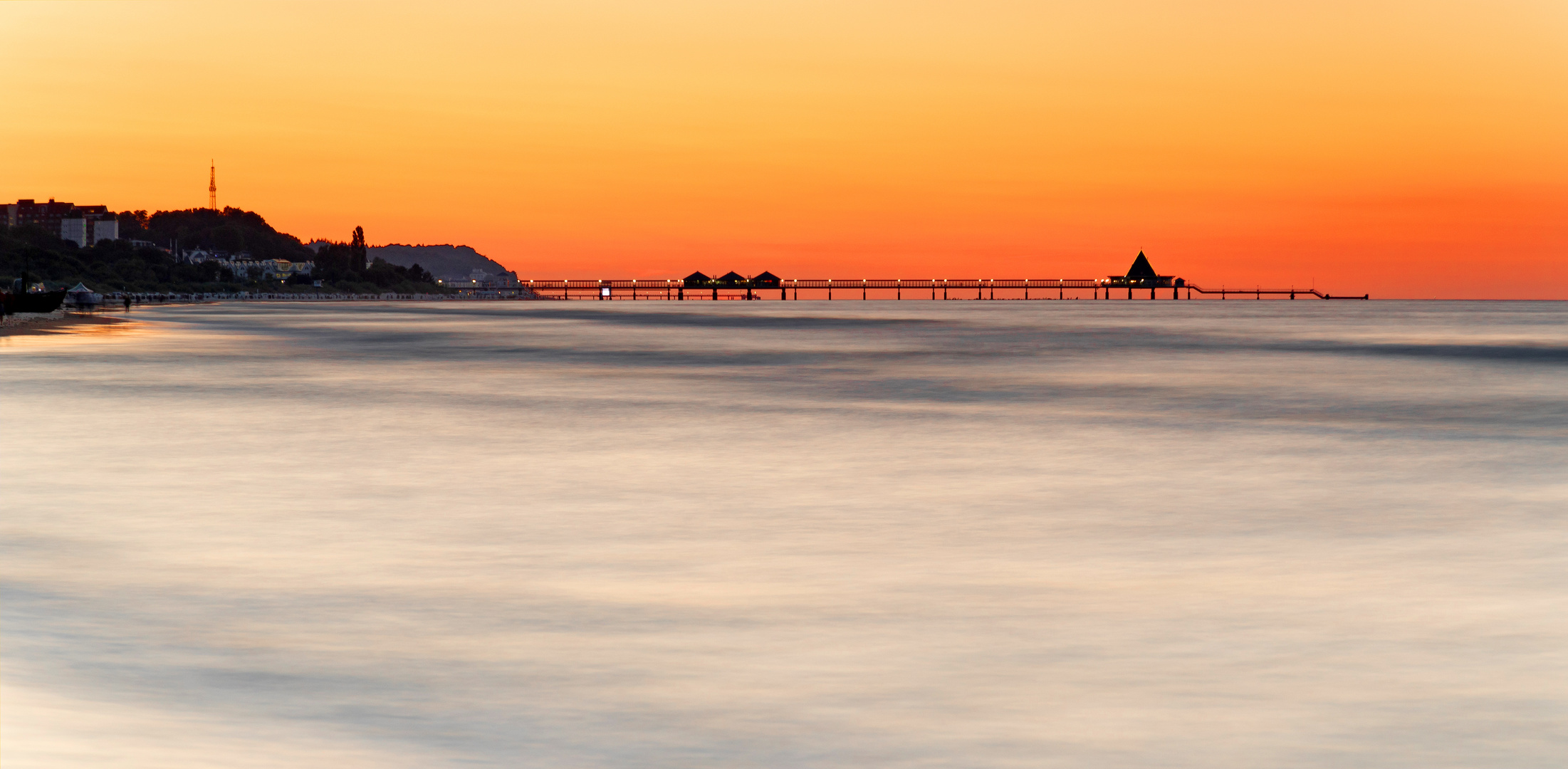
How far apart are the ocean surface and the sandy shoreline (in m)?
59.3

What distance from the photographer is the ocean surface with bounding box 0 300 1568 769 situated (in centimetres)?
770

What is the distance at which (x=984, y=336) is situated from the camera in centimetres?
Answer: 9662

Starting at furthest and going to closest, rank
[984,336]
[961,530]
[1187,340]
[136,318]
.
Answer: [136,318]
[984,336]
[1187,340]
[961,530]

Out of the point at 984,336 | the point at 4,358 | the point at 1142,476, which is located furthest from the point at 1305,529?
the point at 984,336

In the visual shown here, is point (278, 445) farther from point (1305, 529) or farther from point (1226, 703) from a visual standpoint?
point (1226, 703)

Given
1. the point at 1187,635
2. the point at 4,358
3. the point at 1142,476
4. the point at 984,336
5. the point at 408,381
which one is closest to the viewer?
the point at 1187,635

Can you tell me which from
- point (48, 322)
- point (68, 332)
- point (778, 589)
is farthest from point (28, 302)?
point (778, 589)

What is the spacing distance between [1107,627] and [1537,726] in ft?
9.92

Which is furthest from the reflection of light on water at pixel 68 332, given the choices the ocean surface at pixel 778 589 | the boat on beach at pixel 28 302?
the ocean surface at pixel 778 589

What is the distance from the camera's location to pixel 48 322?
102 m

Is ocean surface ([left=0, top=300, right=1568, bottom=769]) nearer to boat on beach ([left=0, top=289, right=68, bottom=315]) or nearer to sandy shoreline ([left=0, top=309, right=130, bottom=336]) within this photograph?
sandy shoreline ([left=0, top=309, right=130, bottom=336])

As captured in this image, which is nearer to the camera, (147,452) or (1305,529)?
(1305,529)

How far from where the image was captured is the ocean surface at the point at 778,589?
770cm

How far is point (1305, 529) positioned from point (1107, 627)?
19.8 feet
